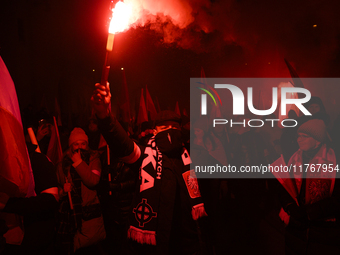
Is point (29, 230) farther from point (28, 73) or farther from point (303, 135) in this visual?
point (28, 73)

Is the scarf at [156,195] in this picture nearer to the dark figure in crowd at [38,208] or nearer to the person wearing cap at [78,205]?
the dark figure in crowd at [38,208]

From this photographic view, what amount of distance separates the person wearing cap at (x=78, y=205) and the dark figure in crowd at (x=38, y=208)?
0.94 m

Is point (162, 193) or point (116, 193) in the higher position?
point (162, 193)

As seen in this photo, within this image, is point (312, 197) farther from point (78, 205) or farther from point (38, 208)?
point (78, 205)

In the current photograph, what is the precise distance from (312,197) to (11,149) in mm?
2904

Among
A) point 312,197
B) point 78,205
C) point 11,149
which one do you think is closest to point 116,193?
point 78,205

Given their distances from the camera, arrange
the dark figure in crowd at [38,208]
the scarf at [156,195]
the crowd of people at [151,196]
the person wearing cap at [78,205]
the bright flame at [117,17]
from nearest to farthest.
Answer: the bright flame at [117,17]
the dark figure in crowd at [38,208]
the crowd of people at [151,196]
the scarf at [156,195]
the person wearing cap at [78,205]

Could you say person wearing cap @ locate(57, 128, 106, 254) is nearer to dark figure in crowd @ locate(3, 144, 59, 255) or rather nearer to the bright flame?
dark figure in crowd @ locate(3, 144, 59, 255)

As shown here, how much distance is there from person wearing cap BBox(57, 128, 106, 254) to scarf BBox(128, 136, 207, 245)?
1.16 metres

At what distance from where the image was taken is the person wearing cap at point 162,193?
2057 mm

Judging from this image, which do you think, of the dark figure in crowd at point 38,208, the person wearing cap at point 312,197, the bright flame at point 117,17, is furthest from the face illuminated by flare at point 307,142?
the dark figure in crowd at point 38,208

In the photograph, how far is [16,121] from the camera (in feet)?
5.65

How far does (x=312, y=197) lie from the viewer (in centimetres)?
243

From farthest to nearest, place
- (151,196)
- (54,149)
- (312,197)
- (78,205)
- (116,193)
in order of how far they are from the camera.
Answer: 1. (54,149)
2. (116,193)
3. (78,205)
4. (312,197)
5. (151,196)
